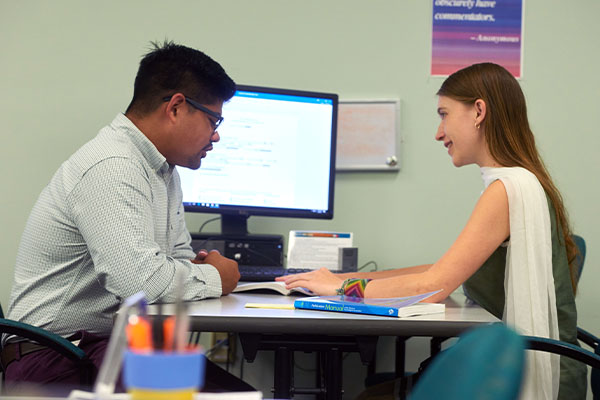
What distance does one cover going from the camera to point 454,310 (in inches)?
62.9

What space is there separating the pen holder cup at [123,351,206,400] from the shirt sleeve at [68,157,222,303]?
3.15ft

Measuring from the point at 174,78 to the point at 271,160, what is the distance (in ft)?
2.37

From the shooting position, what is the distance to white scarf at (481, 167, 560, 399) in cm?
154

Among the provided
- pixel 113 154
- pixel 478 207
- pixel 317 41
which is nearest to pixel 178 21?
pixel 317 41

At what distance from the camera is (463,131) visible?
1852 millimetres

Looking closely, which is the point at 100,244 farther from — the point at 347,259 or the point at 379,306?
the point at 347,259

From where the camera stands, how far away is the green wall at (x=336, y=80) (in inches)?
105

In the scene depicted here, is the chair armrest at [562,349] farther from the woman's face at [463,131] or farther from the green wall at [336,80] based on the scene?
the green wall at [336,80]

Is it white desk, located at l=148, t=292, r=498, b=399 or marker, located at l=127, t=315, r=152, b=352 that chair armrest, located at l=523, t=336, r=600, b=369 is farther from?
marker, located at l=127, t=315, r=152, b=352

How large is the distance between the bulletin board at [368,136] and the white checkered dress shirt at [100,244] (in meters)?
1.05

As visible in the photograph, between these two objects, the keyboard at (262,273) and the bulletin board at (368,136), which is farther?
the bulletin board at (368,136)

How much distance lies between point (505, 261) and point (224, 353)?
144 centimetres

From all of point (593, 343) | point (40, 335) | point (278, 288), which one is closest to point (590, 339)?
point (593, 343)

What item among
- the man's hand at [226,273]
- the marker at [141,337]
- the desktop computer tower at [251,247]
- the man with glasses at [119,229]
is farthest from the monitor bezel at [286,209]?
the marker at [141,337]
